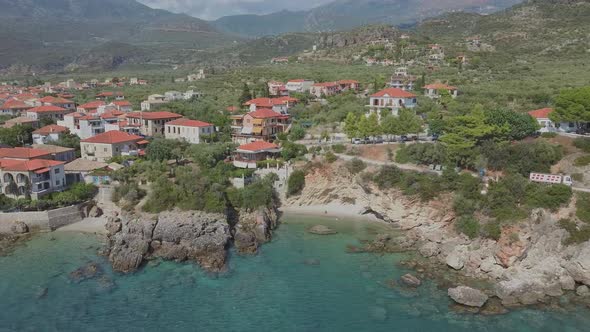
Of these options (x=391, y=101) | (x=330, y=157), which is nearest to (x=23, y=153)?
(x=330, y=157)

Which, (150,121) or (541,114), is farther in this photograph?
(150,121)

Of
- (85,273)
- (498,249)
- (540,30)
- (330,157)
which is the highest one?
(540,30)

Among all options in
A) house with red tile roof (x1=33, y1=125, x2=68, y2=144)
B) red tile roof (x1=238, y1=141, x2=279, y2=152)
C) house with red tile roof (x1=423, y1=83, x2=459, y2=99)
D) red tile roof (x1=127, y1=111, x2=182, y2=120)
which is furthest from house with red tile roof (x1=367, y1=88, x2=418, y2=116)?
house with red tile roof (x1=33, y1=125, x2=68, y2=144)

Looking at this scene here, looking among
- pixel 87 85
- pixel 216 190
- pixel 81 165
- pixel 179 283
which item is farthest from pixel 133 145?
pixel 87 85

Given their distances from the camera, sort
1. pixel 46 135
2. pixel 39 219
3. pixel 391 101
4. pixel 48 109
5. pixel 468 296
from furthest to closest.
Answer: pixel 48 109, pixel 391 101, pixel 46 135, pixel 39 219, pixel 468 296

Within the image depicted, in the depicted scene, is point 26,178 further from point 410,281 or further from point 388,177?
point 410,281

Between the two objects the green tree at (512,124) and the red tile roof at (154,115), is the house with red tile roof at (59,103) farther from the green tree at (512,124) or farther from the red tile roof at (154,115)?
the green tree at (512,124)

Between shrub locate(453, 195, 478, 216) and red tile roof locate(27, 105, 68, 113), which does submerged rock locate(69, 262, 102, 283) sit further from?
red tile roof locate(27, 105, 68, 113)
